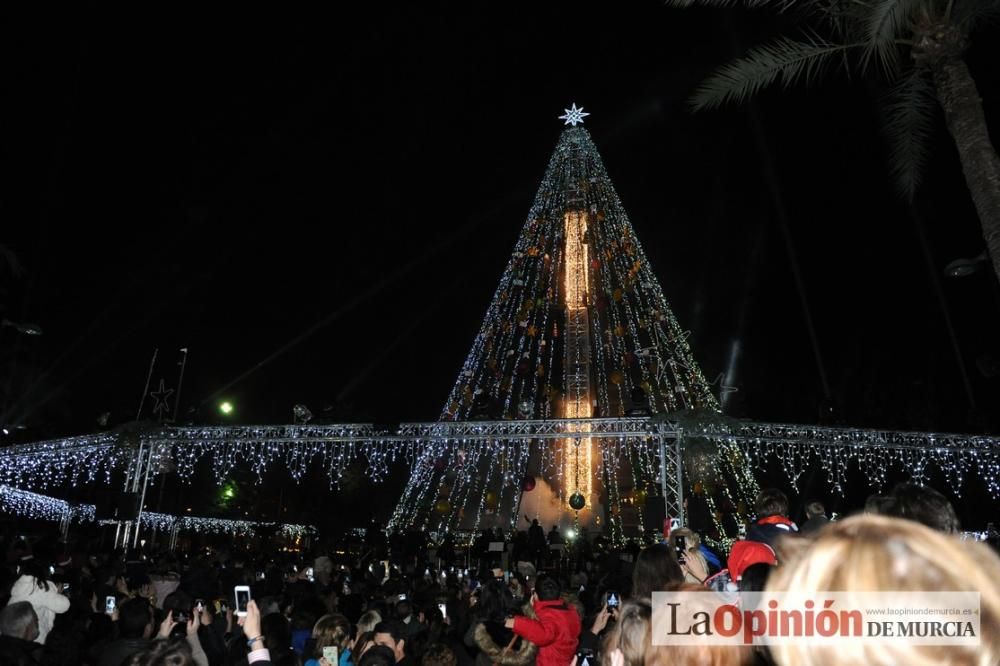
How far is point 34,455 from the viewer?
21.5m

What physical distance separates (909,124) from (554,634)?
8232 millimetres

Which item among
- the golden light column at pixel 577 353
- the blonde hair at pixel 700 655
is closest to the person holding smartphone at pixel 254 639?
the blonde hair at pixel 700 655

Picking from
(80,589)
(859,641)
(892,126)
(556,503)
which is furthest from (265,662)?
(556,503)

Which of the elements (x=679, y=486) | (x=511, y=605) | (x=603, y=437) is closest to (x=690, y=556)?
(x=511, y=605)

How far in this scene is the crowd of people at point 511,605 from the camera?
1.26 meters

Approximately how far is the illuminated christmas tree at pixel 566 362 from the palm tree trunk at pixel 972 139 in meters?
12.9

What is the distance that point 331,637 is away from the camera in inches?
188

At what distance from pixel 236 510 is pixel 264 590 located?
3137cm

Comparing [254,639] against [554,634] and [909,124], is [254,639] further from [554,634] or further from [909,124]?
[909,124]

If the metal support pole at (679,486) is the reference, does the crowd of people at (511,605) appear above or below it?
below

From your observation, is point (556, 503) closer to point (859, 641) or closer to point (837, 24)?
point (837, 24)

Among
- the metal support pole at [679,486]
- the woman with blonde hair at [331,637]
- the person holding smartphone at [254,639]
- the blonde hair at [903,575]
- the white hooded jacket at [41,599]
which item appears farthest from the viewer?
the metal support pole at [679,486]

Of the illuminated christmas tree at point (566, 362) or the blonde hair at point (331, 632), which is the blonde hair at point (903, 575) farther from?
the illuminated christmas tree at point (566, 362)

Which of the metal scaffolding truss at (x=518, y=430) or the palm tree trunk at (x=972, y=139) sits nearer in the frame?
the palm tree trunk at (x=972, y=139)
